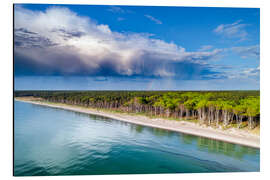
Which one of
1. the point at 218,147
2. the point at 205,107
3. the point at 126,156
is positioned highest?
the point at 205,107

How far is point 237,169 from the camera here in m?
11.2

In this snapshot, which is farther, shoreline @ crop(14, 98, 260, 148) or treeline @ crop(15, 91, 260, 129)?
treeline @ crop(15, 91, 260, 129)

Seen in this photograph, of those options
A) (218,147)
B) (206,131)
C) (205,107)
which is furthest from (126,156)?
(205,107)

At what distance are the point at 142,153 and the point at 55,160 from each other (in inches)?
226

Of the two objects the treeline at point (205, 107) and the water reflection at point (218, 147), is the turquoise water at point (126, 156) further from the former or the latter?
the treeline at point (205, 107)

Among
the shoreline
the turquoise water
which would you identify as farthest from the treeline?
the turquoise water

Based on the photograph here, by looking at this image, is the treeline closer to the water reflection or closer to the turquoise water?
the water reflection

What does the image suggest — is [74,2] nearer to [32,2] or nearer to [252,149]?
[32,2]

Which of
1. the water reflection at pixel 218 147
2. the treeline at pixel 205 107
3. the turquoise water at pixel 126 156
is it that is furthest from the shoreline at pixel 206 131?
the treeline at pixel 205 107

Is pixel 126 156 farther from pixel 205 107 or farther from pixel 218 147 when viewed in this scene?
pixel 205 107

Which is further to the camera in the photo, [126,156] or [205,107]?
[205,107]

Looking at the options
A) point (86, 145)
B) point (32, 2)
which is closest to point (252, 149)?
point (86, 145)
